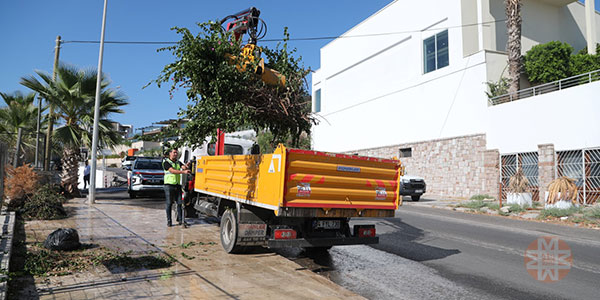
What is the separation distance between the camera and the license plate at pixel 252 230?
6.35m

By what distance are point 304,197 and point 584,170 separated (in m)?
16.0

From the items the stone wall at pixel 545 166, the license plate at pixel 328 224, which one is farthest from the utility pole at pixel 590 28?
the license plate at pixel 328 224

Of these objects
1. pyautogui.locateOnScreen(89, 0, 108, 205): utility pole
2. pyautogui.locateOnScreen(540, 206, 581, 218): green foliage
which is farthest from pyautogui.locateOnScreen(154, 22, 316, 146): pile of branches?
pyautogui.locateOnScreen(540, 206, 581, 218): green foliage

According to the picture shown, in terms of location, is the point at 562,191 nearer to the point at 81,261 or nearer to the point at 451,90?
the point at 451,90

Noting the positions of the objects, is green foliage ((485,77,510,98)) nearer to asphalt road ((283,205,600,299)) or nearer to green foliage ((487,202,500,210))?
green foliage ((487,202,500,210))

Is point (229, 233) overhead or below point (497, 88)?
below

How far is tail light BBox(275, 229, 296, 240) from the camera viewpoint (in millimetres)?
5867

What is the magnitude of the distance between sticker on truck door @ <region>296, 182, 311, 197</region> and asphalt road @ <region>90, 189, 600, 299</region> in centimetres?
134

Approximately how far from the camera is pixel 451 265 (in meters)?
6.75

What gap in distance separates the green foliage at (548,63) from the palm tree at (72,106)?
72.4 feet

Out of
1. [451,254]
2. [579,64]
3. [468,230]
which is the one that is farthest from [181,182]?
[579,64]

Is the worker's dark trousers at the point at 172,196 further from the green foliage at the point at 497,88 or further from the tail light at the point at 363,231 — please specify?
the green foliage at the point at 497,88

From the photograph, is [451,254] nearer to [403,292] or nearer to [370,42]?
[403,292]

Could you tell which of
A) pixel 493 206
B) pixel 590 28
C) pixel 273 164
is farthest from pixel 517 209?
pixel 590 28
